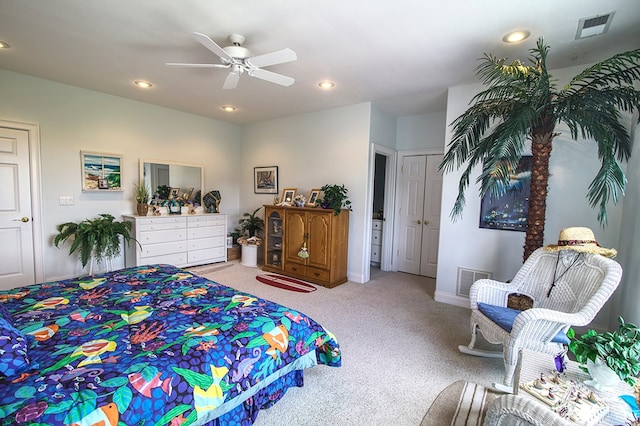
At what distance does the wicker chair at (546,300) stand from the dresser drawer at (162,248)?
13.6ft

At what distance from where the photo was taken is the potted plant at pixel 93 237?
12.1 ft

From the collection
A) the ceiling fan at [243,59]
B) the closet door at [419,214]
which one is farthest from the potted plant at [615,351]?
the closet door at [419,214]

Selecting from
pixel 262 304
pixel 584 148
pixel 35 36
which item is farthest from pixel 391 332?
pixel 35 36

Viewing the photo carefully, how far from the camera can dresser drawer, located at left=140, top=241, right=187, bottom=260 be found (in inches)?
171

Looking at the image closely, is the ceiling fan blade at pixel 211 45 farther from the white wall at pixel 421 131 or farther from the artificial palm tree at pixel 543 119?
the white wall at pixel 421 131

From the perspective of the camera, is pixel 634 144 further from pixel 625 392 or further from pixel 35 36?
pixel 35 36

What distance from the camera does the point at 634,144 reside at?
8.30ft

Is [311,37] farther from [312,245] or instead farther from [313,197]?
[312,245]

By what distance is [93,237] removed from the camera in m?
3.67

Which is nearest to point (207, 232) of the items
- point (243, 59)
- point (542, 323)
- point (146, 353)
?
point (243, 59)

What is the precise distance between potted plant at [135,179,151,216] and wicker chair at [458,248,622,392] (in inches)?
177

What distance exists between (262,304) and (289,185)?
3.40m

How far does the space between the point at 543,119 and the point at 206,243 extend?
15.8 feet

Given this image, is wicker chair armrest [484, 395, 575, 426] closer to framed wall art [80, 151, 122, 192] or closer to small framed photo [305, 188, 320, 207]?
small framed photo [305, 188, 320, 207]
